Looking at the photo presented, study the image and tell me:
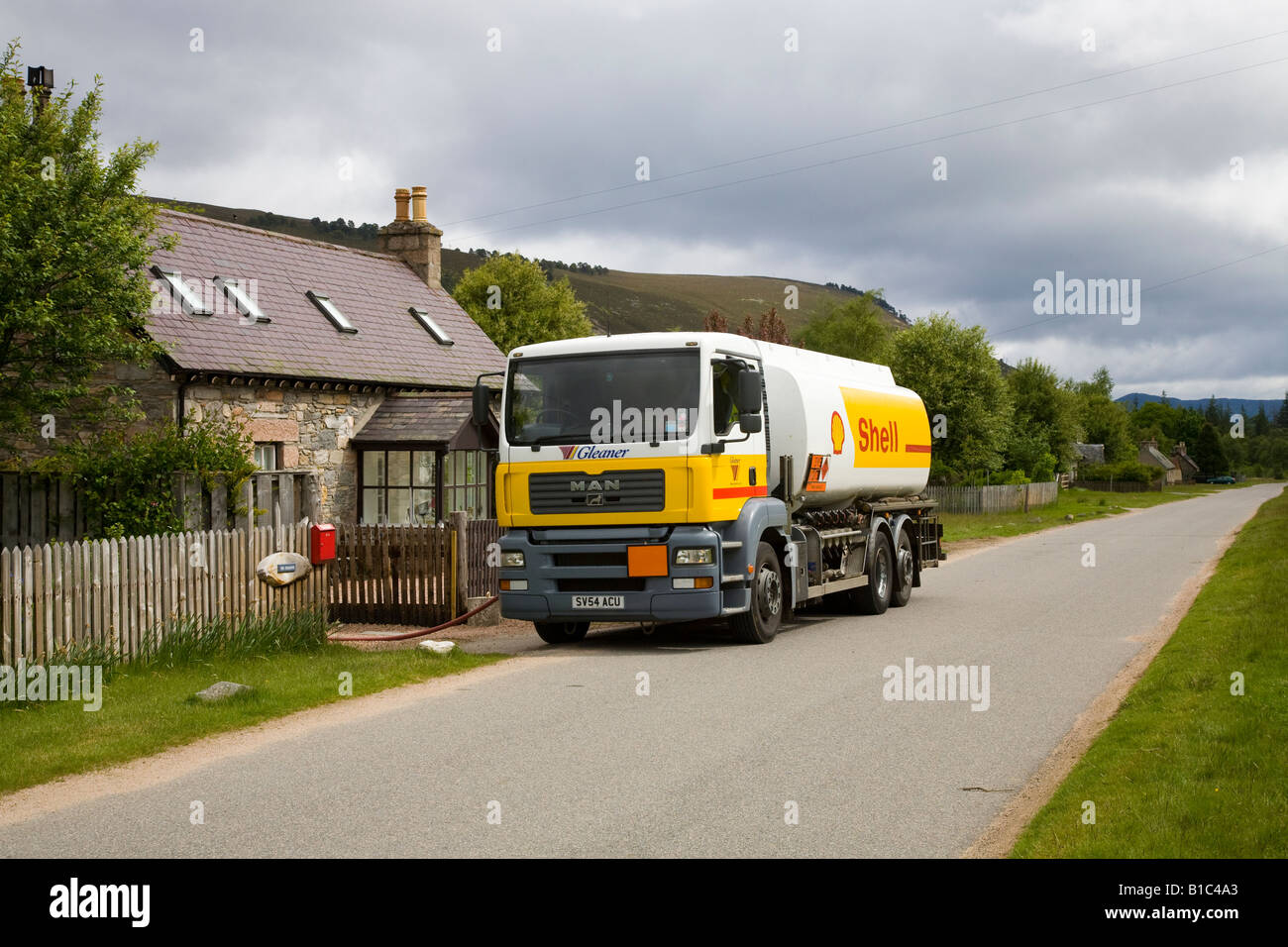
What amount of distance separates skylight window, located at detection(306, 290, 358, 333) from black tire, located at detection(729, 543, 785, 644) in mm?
14198

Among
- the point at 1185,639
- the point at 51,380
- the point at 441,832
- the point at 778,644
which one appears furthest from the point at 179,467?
the point at 1185,639

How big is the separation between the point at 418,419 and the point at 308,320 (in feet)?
11.3

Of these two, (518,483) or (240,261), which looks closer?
(518,483)

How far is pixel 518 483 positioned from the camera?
1420cm

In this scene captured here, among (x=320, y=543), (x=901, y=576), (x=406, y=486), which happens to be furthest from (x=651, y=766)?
(x=406, y=486)

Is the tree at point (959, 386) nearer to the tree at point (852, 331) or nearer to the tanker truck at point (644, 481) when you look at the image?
the tree at point (852, 331)

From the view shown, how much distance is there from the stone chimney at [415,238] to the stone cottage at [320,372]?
2.90m

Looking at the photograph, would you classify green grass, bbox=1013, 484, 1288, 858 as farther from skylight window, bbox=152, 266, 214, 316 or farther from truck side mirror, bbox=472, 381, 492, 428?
skylight window, bbox=152, 266, 214, 316

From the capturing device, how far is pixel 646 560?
45.1 feet

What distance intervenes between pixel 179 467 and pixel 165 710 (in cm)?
651

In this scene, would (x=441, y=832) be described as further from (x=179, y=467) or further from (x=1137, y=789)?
(x=179, y=467)

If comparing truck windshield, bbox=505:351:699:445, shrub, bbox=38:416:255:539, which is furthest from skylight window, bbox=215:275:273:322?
truck windshield, bbox=505:351:699:445

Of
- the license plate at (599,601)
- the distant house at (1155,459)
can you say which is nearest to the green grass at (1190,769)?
the license plate at (599,601)

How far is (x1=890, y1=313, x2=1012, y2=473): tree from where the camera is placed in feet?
189
